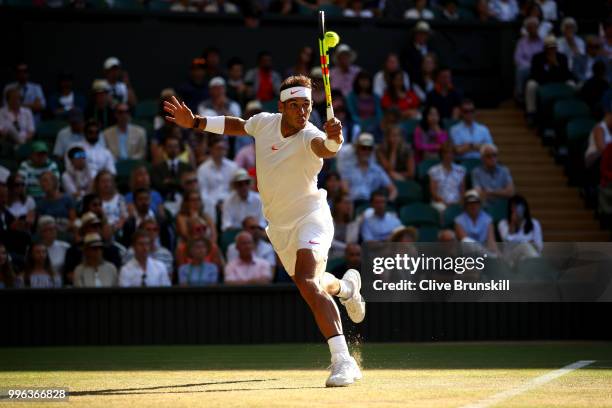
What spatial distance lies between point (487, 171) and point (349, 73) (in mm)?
2976

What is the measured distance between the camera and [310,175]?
28.0 feet

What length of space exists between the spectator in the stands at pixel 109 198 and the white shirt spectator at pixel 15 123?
7.16 ft

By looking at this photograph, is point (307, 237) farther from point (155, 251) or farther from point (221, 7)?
point (221, 7)

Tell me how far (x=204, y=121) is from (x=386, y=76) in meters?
8.96

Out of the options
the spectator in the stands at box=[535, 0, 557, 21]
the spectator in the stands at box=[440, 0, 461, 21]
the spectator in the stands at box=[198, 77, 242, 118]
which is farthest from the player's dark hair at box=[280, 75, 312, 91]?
the spectator in the stands at box=[535, 0, 557, 21]

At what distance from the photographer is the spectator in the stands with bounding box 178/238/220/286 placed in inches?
536

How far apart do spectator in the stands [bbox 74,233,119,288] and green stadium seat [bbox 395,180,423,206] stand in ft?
14.2

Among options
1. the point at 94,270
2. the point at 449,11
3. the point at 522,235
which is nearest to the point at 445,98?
the point at 449,11

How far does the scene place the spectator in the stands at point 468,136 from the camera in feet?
55.4

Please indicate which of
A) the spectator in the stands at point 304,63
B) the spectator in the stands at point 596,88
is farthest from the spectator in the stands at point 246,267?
the spectator in the stands at point 596,88

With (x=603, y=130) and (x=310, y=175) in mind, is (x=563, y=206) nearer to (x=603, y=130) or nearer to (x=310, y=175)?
(x=603, y=130)

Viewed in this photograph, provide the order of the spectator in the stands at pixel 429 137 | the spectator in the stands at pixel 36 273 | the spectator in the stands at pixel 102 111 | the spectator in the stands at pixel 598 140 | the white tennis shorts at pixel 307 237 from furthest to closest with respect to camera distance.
A: the spectator in the stands at pixel 429 137 < the spectator in the stands at pixel 102 111 < the spectator in the stands at pixel 598 140 < the spectator in the stands at pixel 36 273 < the white tennis shorts at pixel 307 237

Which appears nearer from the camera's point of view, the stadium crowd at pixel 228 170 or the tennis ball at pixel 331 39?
the tennis ball at pixel 331 39

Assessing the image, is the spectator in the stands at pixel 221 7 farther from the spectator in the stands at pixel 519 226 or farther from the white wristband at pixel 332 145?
the white wristband at pixel 332 145
